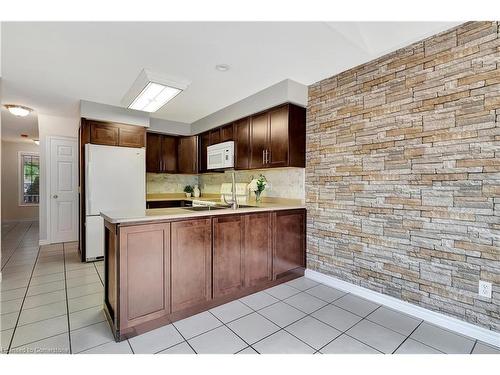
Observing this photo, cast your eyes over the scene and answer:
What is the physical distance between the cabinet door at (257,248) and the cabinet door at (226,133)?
172cm

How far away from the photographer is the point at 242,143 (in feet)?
12.0

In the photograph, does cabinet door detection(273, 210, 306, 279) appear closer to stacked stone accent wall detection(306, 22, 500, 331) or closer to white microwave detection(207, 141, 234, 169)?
stacked stone accent wall detection(306, 22, 500, 331)

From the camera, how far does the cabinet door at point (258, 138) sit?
3.29 meters

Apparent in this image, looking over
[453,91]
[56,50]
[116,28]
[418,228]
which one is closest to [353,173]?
[418,228]

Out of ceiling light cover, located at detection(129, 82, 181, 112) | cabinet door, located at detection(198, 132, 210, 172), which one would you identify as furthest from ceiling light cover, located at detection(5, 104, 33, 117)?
cabinet door, located at detection(198, 132, 210, 172)

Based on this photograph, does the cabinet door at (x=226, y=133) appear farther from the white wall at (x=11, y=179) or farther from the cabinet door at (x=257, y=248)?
the white wall at (x=11, y=179)

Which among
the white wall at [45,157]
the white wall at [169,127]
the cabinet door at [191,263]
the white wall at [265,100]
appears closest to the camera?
the cabinet door at [191,263]

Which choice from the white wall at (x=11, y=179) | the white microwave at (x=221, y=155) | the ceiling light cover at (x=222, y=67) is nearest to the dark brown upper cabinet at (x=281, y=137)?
the white microwave at (x=221, y=155)

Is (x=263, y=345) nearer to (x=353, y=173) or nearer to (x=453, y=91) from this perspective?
(x=353, y=173)

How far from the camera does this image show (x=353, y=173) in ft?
8.57

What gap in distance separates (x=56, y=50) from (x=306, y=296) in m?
3.29

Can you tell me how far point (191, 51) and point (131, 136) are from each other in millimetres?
2249

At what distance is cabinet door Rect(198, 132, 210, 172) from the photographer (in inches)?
180

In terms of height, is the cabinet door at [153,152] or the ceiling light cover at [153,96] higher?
the ceiling light cover at [153,96]
